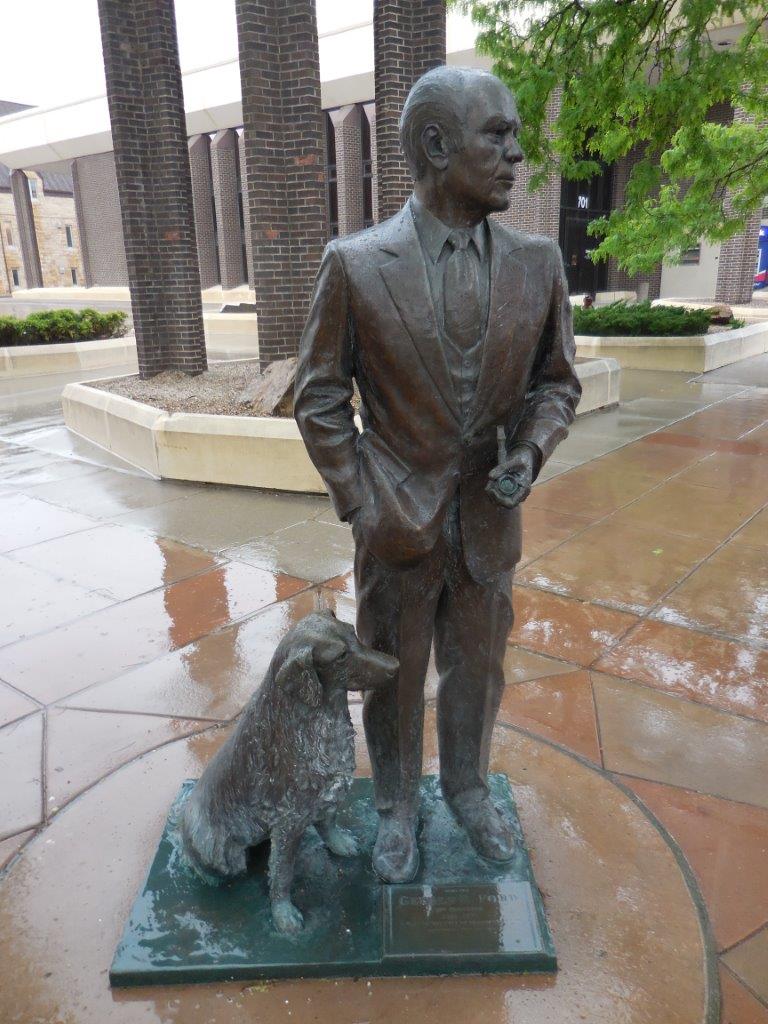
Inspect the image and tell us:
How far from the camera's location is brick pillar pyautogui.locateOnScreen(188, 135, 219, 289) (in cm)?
3466

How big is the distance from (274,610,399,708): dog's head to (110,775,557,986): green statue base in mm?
698

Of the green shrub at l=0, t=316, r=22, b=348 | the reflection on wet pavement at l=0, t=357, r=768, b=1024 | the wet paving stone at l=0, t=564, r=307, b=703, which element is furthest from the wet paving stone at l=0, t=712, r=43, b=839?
the green shrub at l=0, t=316, r=22, b=348

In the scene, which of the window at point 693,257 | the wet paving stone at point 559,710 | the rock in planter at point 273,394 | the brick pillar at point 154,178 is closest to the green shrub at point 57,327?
the brick pillar at point 154,178

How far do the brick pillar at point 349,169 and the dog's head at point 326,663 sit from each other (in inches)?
1199

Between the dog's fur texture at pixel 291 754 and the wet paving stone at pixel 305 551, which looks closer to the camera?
the dog's fur texture at pixel 291 754

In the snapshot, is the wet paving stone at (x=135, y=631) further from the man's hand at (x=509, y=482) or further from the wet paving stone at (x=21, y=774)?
the man's hand at (x=509, y=482)

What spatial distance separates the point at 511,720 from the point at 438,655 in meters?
1.24

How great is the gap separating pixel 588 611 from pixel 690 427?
5873 mm

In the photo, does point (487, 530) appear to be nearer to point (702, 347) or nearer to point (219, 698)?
point (219, 698)

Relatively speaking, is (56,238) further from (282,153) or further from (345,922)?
(345,922)

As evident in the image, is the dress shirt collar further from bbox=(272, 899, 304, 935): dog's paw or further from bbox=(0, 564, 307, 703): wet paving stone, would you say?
bbox=(0, 564, 307, 703): wet paving stone

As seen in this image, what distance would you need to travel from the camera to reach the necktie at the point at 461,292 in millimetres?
2041

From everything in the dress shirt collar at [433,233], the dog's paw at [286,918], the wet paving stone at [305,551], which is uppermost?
the dress shirt collar at [433,233]

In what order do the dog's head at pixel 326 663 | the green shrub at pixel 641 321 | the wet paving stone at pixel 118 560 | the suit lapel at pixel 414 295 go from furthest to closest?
1. the green shrub at pixel 641 321
2. the wet paving stone at pixel 118 560
3. the dog's head at pixel 326 663
4. the suit lapel at pixel 414 295
